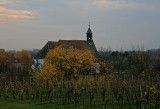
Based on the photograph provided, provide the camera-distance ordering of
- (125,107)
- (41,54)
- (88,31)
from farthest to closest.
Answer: (88,31) → (41,54) → (125,107)

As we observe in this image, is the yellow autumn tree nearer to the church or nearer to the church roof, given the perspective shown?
the church

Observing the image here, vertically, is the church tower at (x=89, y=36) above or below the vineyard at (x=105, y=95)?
above

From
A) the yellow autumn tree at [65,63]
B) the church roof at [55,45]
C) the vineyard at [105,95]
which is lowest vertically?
the vineyard at [105,95]

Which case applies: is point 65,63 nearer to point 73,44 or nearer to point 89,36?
point 73,44

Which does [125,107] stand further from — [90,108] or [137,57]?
[137,57]

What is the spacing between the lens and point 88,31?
6041 centimetres

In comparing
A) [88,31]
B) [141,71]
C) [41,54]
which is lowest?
[141,71]

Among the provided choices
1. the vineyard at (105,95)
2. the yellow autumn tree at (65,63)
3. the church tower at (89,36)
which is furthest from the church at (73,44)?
the vineyard at (105,95)

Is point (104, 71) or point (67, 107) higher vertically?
point (104, 71)

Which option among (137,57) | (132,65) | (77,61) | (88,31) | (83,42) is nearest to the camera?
(77,61)

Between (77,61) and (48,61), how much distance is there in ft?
10.6

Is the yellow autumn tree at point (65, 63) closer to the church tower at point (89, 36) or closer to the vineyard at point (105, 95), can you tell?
the vineyard at point (105, 95)

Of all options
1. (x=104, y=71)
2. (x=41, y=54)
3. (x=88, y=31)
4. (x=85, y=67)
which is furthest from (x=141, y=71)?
(x=88, y=31)

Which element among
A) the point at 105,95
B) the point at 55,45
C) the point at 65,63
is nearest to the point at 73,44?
the point at 55,45
